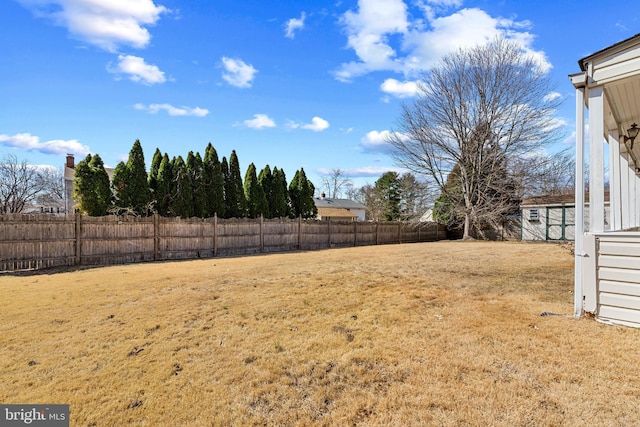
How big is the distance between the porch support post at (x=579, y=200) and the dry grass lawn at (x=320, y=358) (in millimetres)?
297

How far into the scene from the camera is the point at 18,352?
3.20 metres

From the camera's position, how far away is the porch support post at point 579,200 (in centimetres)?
388

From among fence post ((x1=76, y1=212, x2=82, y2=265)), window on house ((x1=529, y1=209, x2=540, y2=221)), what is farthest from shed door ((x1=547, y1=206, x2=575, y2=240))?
fence post ((x1=76, y1=212, x2=82, y2=265))

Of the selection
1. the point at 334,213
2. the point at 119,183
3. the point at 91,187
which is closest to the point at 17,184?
the point at 119,183

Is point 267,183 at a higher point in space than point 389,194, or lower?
lower

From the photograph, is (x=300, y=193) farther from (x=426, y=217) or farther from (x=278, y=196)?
(x=426, y=217)

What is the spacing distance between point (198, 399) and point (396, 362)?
5.28ft

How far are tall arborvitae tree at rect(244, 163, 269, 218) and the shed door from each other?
1801 cm

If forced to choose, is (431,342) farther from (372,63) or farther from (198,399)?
(372,63)

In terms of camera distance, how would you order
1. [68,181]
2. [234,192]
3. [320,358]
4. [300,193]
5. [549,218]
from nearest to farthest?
1. [320,358]
2. [234,192]
3. [549,218]
4. [300,193]
5. [68,181]

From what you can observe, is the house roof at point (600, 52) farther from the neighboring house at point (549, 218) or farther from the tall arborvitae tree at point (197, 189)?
the neighboring house at point (549, 218)

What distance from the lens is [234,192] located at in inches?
700

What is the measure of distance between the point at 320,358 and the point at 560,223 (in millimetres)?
23504

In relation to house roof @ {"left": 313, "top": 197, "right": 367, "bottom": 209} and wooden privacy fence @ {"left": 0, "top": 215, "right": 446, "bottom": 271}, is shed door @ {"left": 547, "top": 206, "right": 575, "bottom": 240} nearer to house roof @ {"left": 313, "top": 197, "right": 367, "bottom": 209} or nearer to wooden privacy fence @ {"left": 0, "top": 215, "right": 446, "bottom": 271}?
→ wooden privacy fence @ {"left": 0, "top": 215, "right": 446, "bottom": 271}
